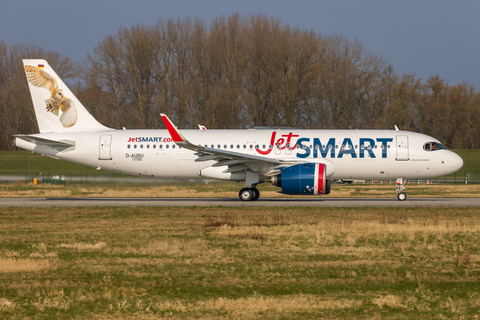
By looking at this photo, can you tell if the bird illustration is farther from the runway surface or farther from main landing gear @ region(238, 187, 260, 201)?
main landing gear @ region(238, 187, 260, 201)

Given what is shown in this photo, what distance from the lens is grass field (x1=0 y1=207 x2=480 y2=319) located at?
24.1ft

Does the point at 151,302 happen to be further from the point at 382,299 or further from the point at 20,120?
the point at 20,120

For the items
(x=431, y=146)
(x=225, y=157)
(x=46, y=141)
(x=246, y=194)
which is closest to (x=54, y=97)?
(x=46, y=141)

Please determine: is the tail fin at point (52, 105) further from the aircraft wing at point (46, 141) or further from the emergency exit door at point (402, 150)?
the emergency exit door at point (402, 150)

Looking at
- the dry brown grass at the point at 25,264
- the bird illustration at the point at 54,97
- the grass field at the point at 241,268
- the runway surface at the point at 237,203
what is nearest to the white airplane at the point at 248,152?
the bird illustration at the point at 54,97

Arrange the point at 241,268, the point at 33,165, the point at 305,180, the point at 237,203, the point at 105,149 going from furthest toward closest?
1. the point at 33,165
2. the point at 105,149
3. the point at 237,203
4. the point at 305,180
5. the point at 241,268

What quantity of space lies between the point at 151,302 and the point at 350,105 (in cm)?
5867

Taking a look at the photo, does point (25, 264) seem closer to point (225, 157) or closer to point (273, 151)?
point (225, 157)

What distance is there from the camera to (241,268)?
10.1m

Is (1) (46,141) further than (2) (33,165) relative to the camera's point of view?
No

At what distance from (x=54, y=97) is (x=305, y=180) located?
13.6 meters

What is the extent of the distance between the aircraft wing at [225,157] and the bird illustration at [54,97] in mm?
6058

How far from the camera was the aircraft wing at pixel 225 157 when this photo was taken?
78.3 ft

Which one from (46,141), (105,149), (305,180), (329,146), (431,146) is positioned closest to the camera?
(305,180)
